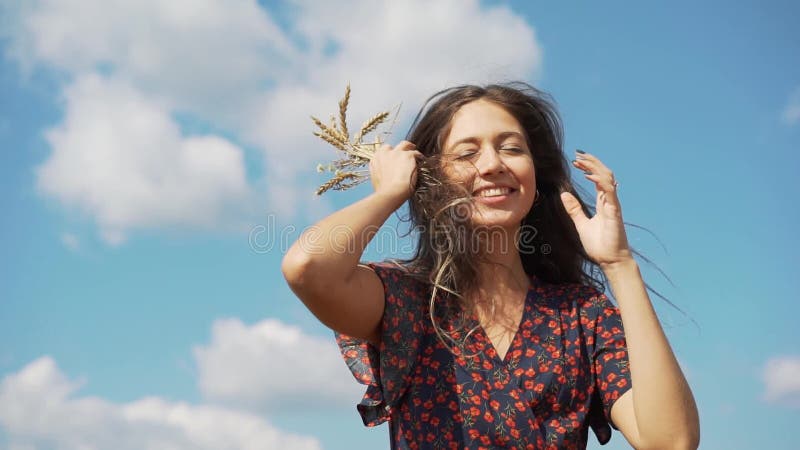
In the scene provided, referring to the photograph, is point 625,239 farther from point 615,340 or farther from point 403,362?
point 403,362

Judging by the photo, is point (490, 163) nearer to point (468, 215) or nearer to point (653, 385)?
point (468, 215)

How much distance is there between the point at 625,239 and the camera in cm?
371

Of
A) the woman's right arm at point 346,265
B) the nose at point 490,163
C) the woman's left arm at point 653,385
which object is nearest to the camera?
the woman's right arm at point 346,265

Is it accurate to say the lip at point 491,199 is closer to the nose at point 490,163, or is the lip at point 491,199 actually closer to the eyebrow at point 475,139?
the nose at point 490,163

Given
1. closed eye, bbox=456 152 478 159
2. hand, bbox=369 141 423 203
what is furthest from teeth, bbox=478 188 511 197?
hand, bbox=369 141 423 203

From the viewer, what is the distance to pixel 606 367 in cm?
377

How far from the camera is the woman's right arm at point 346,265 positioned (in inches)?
125

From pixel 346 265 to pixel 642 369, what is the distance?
124cm

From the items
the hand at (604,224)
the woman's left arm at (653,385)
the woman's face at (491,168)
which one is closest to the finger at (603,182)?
the hand at (604,224)

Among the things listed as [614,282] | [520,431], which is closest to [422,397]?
[520,431]

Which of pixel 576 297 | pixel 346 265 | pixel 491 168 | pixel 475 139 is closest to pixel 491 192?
pixel 491 168

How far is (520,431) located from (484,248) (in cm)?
88

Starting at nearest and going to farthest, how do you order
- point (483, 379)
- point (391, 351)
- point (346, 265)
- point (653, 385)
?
point (346, 265), point (653, 385), point (391, 351), point (483, 379)

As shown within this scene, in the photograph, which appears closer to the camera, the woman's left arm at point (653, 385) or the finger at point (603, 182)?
the woman's left arm at point (653, 385)
